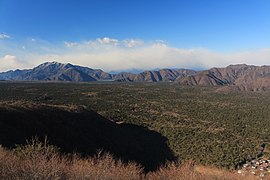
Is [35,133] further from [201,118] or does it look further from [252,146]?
[201,118]

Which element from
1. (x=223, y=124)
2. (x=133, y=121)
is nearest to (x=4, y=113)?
(x=133, y=121)

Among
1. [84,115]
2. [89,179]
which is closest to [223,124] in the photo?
[84,115]

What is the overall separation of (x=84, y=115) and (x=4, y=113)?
1334 centimetres

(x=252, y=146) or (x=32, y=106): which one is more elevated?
(x=32, y=106)

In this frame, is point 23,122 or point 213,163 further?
point 213,163

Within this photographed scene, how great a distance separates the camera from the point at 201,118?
189ft

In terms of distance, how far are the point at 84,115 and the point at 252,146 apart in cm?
2338

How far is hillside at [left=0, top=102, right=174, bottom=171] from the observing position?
25.5 meters

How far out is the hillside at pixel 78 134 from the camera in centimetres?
2547

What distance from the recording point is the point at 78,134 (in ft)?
99.7

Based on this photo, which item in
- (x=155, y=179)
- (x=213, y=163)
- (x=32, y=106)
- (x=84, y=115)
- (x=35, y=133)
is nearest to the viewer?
(x=155, y=179)

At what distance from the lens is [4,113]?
2758 cm

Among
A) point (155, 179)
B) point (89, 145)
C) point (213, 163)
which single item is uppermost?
point (155, 179)

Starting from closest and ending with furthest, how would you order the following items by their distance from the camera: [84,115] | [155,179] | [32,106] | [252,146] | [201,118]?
[155,179] < [32,106] < [252,146] < [84,115] < [201,118]
